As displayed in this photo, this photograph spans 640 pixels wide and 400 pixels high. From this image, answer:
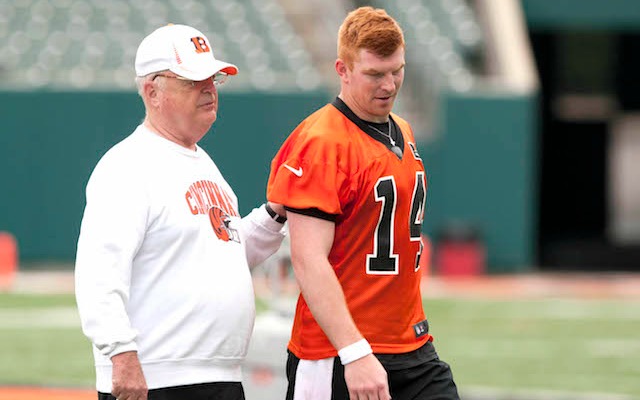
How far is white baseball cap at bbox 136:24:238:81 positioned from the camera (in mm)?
4043

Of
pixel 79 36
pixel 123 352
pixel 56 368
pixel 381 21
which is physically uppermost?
pixel 79 36

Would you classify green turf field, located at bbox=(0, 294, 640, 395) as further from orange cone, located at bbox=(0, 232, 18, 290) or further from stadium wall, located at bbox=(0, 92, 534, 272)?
stadium wall, located at bbox=(0, 92, 534, 272)

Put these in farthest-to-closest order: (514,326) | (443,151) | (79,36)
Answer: (79,36) → (443,151) → (514,326)

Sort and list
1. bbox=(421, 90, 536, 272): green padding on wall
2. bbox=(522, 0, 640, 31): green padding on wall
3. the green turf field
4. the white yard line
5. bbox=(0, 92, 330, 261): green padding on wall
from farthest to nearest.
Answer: bbox=(522, 0, 640, 31): green padding on wall
bbox=(0, 92, 330, 261): green padding on wall
bbox=(421, 90, 536, 272): green padding on wall
the white yard line
the green turf field

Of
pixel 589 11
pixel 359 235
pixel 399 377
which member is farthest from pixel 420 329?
pixel 589 11

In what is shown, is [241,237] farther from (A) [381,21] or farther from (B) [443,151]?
(B) [443,151]

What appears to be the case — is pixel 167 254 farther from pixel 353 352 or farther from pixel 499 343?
pixel 499 343

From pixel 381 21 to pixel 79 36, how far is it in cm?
1689

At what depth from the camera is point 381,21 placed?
399 cm

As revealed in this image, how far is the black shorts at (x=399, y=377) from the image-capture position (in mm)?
4133

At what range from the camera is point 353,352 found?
3861 mm

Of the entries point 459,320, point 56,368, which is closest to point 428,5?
point 459,320

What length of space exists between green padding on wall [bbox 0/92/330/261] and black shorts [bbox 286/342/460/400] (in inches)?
568

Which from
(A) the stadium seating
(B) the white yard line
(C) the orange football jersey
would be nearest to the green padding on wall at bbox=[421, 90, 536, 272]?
(A) the stadium seating
